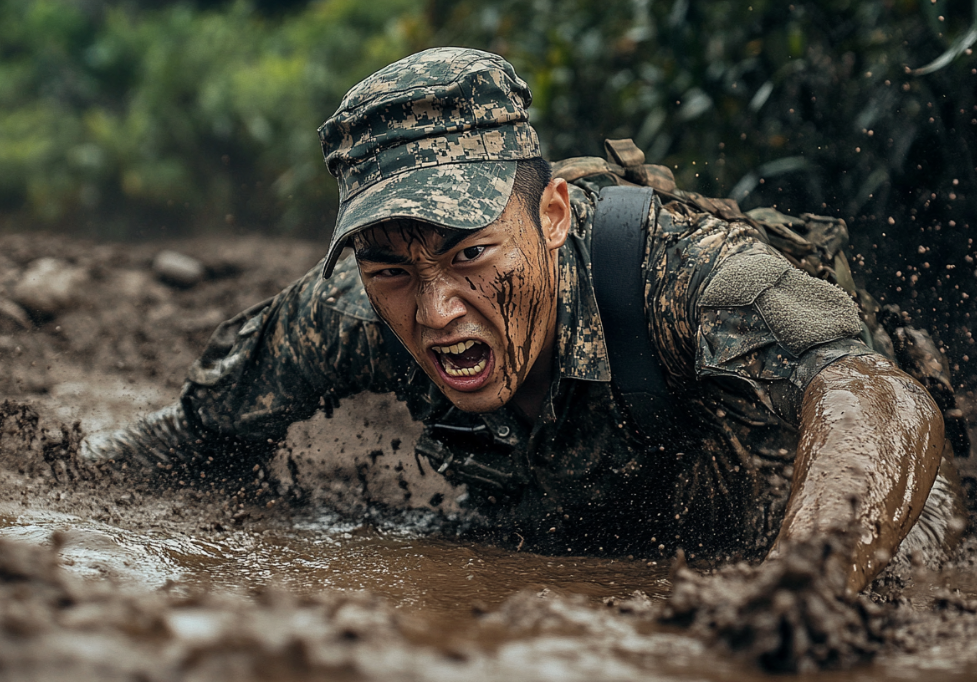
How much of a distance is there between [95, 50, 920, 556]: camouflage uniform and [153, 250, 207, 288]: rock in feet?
9.41

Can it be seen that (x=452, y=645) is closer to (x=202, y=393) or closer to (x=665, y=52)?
(x=202, y=393)

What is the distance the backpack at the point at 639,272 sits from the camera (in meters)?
2.37

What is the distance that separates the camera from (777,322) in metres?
1.97

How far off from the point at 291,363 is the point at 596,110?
113 inches

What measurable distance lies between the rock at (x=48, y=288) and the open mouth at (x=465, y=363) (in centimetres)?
371

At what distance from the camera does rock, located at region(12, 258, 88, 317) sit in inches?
201

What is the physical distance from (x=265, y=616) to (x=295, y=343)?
1.82 meters

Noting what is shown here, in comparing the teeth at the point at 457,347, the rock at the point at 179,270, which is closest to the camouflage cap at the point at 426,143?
the teeth at the point at 457,347

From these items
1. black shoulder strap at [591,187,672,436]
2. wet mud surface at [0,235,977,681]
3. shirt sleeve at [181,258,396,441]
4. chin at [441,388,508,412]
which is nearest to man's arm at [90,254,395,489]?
shirt sleeve at [181,258,396,441]

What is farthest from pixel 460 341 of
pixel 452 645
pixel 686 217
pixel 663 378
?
pixel 452 645

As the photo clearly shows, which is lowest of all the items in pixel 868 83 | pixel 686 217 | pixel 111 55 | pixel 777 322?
pixel 777 322

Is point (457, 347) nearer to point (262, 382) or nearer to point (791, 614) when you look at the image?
point (262, 382)

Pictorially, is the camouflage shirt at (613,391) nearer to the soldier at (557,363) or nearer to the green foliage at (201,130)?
the soldier at (557,363)

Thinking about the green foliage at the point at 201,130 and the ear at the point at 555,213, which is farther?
the green foliage at the point at 201,130
